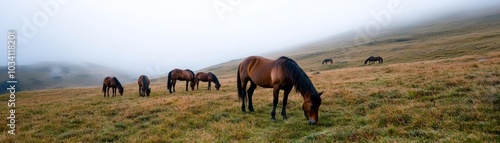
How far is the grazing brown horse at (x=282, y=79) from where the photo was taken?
308 inches

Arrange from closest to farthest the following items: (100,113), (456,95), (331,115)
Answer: (331,115)
(456,95)
(100,113)

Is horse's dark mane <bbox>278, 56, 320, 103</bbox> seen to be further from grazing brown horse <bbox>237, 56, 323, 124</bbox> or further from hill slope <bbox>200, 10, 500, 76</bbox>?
hill slope <bbox>200, 10, 500, 76</bbox>

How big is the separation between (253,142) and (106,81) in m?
20.8

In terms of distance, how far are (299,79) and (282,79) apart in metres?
0.63

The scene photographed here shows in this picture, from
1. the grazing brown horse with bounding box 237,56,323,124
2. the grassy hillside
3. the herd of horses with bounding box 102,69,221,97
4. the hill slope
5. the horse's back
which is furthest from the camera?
the hill slope

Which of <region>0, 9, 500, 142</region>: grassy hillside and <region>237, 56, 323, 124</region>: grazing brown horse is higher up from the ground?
<region>237, 56, 323, 124</region>: grazing brown horse

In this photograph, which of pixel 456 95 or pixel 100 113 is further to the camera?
pixel 100 113

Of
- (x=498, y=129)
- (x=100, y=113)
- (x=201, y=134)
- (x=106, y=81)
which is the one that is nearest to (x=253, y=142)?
(x=201, y=134)

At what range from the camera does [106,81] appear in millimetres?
23094

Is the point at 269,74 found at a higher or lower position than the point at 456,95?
higher

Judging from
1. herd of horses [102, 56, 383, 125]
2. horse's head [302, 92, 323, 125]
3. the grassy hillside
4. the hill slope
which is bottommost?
the grassy hillside

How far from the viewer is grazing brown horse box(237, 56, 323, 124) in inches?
308

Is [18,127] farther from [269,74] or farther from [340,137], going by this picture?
[340,137]

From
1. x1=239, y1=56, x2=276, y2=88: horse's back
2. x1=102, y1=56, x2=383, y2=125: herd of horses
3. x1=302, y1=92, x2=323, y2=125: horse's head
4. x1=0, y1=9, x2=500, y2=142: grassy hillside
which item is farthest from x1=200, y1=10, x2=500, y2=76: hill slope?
x1=302, y1=92, x2=323, y2=125: horse's head
